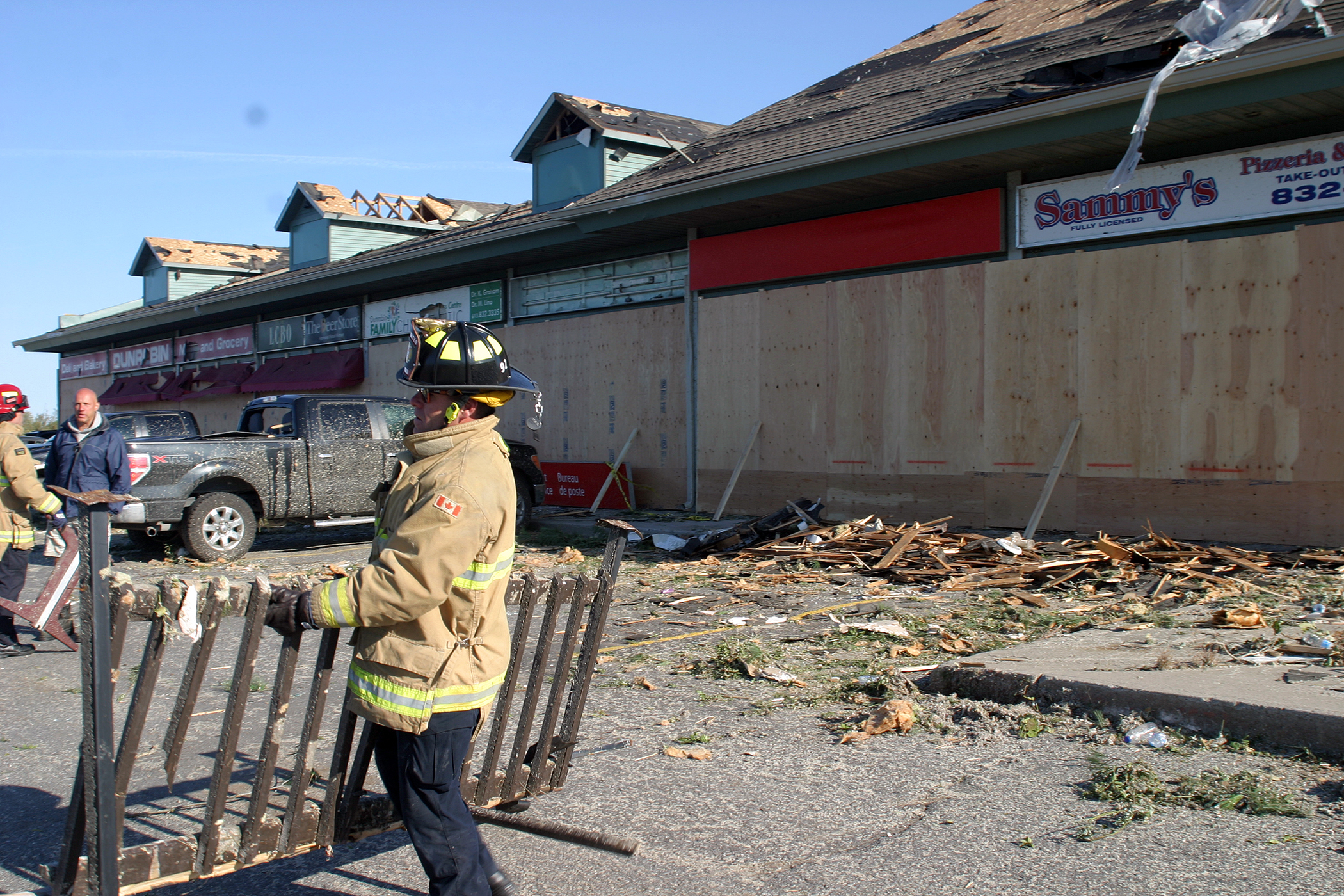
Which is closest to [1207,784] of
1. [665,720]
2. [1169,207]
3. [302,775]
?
[665,720]

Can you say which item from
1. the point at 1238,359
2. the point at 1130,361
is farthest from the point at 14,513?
the point at 1238,359

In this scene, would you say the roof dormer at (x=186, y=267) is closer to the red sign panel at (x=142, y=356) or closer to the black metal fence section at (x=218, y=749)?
the red sign panel at (x=142, y=356)

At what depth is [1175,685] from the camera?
5.32 meters

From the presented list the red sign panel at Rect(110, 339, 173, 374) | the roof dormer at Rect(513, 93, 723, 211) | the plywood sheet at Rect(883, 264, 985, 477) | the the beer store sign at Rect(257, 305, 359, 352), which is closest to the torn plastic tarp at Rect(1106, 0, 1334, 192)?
the plywood sheet at Rect(883, 264, 985, 477)

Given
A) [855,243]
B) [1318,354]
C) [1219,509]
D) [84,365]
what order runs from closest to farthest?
[1318,354]
[1219,509]
[855,243]
[84,365]

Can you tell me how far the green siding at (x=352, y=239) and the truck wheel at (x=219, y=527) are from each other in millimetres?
18471

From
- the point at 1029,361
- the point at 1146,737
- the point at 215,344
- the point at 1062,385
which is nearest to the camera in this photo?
the point at 1146,737

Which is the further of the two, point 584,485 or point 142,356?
point 142,356

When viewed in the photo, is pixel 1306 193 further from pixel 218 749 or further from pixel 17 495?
pixel 17 495

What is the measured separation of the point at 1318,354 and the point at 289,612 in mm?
11115

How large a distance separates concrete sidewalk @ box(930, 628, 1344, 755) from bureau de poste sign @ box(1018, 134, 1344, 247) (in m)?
6.42

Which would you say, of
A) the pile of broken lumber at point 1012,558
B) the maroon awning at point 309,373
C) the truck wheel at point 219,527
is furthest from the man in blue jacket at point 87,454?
the maroon awning at point 309,373

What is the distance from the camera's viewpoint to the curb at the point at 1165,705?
4.64 metres

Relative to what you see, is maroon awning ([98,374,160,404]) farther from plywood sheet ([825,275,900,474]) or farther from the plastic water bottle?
the plastic water bottle
